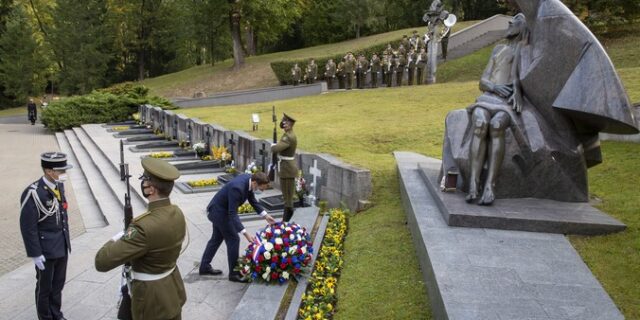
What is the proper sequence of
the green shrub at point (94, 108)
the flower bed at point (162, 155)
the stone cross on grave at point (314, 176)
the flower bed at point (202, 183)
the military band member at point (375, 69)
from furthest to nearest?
the military band member at point (375, 69) < the green shrub at point (94, 108) < the flower bed at point (162, 155) < the flower bed at point (202, 183) < the stone cross on grave at point (314, 176)

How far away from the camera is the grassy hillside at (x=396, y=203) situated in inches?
189

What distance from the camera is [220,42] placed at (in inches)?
1977

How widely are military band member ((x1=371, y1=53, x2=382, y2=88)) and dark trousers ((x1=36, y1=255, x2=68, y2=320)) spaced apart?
975 inches

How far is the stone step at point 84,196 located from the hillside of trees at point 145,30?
23539 mm

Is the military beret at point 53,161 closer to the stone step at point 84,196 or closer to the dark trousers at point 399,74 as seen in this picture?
the stone step at point 84,196

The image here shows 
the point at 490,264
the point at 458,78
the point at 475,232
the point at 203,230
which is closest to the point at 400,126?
the point at 203,230

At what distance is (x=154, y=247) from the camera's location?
3578 mm

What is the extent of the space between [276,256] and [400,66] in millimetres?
23565

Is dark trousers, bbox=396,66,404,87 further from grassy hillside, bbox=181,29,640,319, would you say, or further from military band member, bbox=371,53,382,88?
grassy hillside, bbox=181,29,640,319

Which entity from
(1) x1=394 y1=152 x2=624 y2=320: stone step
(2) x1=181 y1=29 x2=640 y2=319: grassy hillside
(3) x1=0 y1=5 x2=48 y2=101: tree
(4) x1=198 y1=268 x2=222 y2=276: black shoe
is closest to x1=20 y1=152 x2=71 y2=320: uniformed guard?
(4) x1=198 y1=268 x2=222 y2=276: black shoe

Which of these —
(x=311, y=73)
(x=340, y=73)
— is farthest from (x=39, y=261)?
(x=311, y=73)

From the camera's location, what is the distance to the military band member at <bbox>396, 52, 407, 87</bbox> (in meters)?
27.6

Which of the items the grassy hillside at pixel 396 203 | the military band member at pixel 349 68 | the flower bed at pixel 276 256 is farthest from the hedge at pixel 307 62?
the flower bed at pixel 276 256

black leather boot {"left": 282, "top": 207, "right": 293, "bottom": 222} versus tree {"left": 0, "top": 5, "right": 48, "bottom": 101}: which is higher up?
tree {"left": 0, "top": 5, "right": 48, "bottom": 101}
